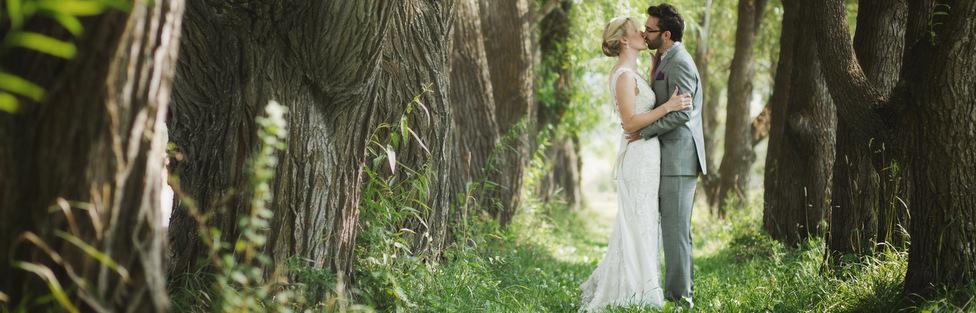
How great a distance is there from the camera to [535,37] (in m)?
9.61

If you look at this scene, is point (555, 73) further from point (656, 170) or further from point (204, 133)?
point (204, 133)

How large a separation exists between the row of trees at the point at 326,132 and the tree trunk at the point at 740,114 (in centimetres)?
350

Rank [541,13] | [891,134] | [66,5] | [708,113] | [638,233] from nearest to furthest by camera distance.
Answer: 1. [66,5]
2. [891,134]
3. [638,233]
4. [541,13]
5. [708,113]

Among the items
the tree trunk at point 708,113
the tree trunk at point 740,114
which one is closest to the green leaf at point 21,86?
the tree trunk at point 708,113

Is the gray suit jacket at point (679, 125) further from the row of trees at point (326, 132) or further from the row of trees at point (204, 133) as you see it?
the row of trees at point (204, 133)

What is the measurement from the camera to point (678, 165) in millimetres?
4375

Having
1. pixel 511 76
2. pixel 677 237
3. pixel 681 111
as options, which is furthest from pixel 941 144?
pixel 511 76

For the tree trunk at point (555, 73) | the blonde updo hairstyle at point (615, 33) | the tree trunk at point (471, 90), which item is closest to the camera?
the blonde updo hairstyle at point (615, 33)

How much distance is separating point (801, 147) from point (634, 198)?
A: 2.72 m

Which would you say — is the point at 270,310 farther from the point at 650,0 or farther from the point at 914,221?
the point at 650,0

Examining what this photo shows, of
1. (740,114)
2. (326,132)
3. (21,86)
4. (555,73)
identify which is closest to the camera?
(21,86)

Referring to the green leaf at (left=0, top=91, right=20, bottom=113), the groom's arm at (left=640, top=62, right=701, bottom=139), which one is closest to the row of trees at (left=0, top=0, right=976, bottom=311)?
the green leaf at (left=0, top=91, right=20, bottom=113)

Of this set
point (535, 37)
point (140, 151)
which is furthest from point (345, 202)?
point (535, 37)

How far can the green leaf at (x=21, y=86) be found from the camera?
1.56 metres
